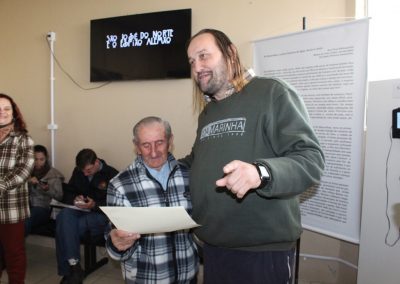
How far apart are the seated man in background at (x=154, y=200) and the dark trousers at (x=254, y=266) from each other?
0.93 ft

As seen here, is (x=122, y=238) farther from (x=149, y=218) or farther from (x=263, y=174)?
(x=263, y=174)

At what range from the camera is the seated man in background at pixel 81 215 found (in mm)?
2525

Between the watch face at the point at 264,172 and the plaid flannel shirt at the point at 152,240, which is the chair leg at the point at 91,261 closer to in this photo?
the plaid flannel shirt at the point at 152,240

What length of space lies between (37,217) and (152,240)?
2.00 meters

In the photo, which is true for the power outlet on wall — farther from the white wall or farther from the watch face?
the watch face

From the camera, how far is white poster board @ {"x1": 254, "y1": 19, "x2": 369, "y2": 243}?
1.95 meters

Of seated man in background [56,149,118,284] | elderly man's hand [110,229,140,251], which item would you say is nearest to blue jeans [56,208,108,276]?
seated man in background [56,149,118,284]

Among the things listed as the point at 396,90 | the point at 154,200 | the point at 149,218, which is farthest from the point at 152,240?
the point at 396,90

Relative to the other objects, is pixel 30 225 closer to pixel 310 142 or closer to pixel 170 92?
pixel 170 92

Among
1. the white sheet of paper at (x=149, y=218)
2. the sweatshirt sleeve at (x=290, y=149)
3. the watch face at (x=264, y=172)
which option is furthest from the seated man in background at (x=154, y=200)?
the watch face at (x=264, y=172)

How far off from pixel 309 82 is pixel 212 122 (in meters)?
1.22

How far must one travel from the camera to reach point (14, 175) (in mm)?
2072

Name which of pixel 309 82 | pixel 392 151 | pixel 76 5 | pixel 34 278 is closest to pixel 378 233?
pixel 392 151

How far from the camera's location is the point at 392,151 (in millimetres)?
1753
